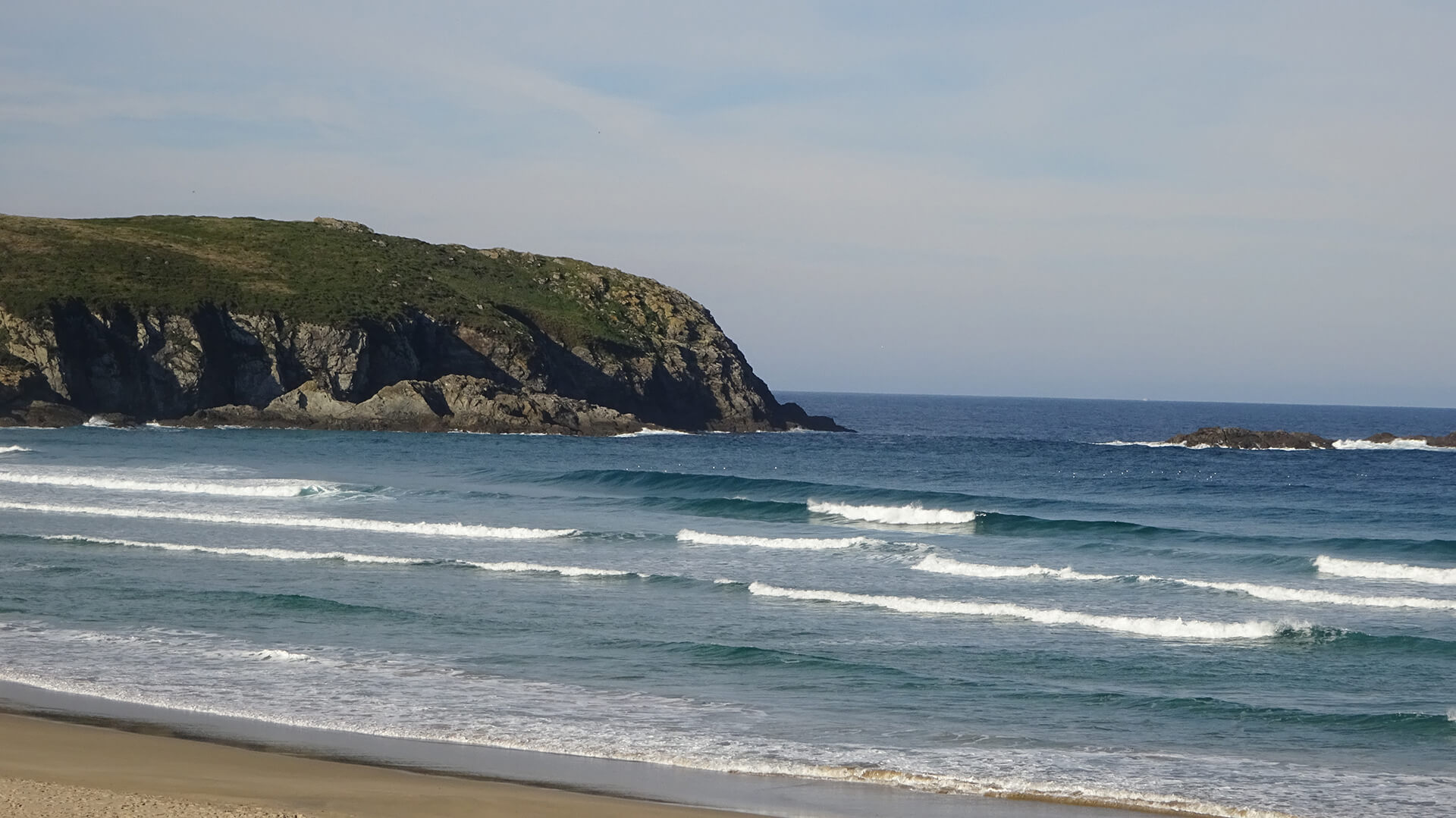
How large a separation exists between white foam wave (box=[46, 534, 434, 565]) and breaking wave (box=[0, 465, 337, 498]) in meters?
9.74

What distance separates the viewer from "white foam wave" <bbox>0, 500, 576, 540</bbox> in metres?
28.6

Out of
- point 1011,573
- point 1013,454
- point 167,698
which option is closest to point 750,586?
point 1011,573

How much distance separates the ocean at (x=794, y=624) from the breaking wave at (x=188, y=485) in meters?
0.19

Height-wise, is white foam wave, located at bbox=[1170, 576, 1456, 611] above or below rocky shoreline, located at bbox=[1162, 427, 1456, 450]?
below

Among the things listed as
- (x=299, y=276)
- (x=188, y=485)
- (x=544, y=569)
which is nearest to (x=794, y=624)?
(x=544, y=569)

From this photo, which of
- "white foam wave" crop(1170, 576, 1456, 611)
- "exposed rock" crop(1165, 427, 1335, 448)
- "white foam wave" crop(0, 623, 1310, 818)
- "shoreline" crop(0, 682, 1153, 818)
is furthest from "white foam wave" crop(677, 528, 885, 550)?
"exposed rock" crop(1165, 427, 1335, 448)

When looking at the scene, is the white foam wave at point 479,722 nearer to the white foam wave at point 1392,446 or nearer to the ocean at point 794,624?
the ocean at point 794,624

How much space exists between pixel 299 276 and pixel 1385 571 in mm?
71660

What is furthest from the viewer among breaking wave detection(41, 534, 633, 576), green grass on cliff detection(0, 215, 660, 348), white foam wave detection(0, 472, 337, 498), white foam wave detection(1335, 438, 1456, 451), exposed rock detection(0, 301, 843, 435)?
white foam wave detection(1335, 438, 1456, 451)

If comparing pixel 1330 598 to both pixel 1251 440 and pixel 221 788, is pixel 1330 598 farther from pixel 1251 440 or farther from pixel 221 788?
pixel 1251 440

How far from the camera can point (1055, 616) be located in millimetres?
19297

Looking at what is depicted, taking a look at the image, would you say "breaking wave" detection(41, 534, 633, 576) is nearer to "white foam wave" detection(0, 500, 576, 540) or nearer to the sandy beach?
"white foam wave" detection(0, 500, 576, 540)

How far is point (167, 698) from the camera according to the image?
43.4ft

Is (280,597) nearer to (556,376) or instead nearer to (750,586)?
(750,586)
